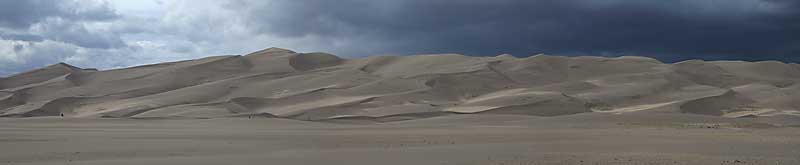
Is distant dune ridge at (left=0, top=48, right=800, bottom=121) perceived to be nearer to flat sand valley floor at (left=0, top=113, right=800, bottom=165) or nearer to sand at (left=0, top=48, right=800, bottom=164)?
sand at (left=0, top=48, right=800, bottom=164)

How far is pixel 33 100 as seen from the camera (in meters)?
50.4

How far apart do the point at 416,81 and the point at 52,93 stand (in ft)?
74.8

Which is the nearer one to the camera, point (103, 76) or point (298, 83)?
point (298, 83)

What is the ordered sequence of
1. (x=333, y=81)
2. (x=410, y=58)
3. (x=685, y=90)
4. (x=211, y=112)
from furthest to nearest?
(x=410, y=58)
(x=333, y=81)
(x=685, y=90)
(x=211, y=112)

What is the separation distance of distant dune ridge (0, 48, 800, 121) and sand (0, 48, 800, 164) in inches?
5.3

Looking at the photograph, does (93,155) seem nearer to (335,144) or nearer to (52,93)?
(335,144)

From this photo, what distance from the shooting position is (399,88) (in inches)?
1866

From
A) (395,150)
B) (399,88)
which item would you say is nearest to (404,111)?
(399,88)

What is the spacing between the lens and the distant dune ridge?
41.1 meters

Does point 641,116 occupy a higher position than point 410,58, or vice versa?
point 410,58

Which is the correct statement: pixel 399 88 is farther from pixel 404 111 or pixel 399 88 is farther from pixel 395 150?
pixel 395 150

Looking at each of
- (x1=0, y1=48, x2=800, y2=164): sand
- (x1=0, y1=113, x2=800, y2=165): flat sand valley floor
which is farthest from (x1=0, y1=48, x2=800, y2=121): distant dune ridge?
(x1=0, y1=113, x2=800, y2=165): flat sand valley floor

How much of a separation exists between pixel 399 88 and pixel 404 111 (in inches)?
376

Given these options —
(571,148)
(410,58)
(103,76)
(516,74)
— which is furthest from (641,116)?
(103,76)
